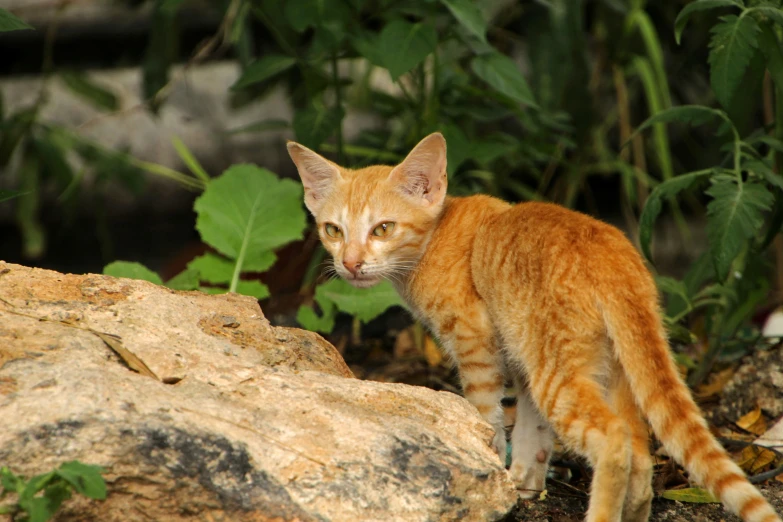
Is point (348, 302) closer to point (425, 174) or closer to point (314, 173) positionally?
point (314, 173)

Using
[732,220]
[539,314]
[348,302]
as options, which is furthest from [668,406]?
[348,302]

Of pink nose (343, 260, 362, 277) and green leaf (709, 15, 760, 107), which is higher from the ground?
green leaf (709, 15, 760, 107)

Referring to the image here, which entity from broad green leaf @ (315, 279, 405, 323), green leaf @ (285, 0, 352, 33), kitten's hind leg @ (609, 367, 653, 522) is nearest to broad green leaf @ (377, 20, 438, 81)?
green leaf @ (285, 0, 352, 33)

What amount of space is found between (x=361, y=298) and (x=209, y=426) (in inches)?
70.6

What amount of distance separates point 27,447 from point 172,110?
16.9 feet

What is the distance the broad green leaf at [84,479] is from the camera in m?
1.97

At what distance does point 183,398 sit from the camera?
2.38 meters

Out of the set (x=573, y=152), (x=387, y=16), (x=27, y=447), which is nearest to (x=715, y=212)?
(x=387, y=16)

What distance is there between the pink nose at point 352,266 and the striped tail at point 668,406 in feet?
3.52

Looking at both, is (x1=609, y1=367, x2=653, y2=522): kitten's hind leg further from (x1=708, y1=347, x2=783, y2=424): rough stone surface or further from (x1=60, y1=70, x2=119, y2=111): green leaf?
(x1=60, y1=70, x2=119, y2=111): green leaf

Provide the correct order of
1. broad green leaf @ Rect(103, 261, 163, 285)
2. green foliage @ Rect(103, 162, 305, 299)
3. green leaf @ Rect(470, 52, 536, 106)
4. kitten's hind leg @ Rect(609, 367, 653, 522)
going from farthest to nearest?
1. green foliage @ Rect(103, 162, 305, 299)
2. green leaf @ Rect(470, 52, 536, 106)
3. broad green leaf @ Rect(103, 261, 163, 285)
4. kitten's hind leg @ Rect(609, 367, 653, 522)

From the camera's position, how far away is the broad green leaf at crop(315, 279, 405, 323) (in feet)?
12.9

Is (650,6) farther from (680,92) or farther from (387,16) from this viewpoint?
(387,16)

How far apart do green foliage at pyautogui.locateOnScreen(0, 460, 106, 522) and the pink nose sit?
58.6 inches
